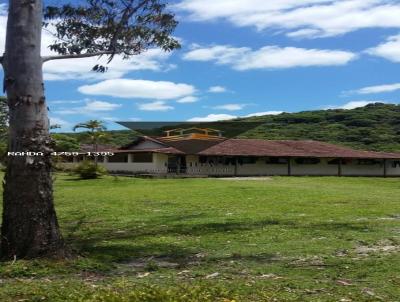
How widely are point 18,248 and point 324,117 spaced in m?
101

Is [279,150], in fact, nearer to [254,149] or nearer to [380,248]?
[254,149]

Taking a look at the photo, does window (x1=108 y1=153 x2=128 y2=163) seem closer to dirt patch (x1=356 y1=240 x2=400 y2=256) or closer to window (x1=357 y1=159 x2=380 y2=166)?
window (x1=357 y1=159 x2=380 y2=166)

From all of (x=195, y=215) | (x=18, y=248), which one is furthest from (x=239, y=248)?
(x=195, y=215)

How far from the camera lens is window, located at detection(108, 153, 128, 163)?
49438 mm

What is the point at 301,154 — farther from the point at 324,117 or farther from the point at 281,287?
the point at 324,117

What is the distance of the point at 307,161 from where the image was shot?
161ft

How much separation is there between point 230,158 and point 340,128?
5137 centimetres

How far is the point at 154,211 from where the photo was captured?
14.9 metres

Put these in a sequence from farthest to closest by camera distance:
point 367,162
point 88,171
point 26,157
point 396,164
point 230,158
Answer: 1. point 396,164
2. point 367,162
3. point 230,158
4. point 88,171
5. point 26,157

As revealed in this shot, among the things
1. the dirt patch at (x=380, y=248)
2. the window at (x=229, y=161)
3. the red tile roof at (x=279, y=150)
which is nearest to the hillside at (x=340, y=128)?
the red tile roof at (x=279, y=150)

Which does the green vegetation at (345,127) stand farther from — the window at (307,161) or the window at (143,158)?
the window at (143,158)

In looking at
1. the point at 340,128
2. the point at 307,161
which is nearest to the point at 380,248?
the point at 307,161

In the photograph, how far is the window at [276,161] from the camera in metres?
47.6

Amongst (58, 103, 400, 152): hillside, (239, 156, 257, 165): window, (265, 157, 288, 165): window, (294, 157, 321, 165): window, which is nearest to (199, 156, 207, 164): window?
(239, 156, 257, 165): window
